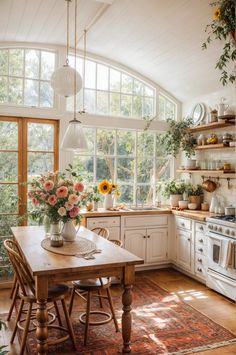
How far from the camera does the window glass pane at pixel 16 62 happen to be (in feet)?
14.5

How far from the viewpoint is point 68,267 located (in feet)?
7.80

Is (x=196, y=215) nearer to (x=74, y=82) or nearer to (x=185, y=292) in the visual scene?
(x=185, y=292)

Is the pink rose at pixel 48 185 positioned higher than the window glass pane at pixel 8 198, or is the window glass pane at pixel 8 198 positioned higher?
the pink rose at pixel 48 185

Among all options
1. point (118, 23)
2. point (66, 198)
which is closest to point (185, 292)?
point (66, 198)

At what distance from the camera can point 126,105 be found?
16.9ft

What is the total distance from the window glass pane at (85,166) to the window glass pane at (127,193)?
0.55 metres

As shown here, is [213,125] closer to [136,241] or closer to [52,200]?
[136,241]

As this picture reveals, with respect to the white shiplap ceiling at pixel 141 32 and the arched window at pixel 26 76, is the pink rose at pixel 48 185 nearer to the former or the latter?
the white shiplap ceiling at pixel 141 32

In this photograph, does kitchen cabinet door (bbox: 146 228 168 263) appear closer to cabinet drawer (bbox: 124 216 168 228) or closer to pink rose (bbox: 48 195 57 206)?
cabinet drawer (bbox: 124 216 168 228)

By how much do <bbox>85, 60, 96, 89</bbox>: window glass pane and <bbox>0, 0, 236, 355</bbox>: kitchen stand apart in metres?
0.02

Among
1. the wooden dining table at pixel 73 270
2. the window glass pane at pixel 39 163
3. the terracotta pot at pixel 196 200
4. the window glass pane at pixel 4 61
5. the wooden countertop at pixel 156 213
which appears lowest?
the wooden dining table at pixel 73 270

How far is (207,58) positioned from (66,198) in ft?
8.37

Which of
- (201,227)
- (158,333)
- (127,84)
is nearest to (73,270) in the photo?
(158,333)

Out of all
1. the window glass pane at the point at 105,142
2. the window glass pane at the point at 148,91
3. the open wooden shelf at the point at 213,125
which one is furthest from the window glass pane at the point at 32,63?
the open wooden shelf at the point at 213,125
